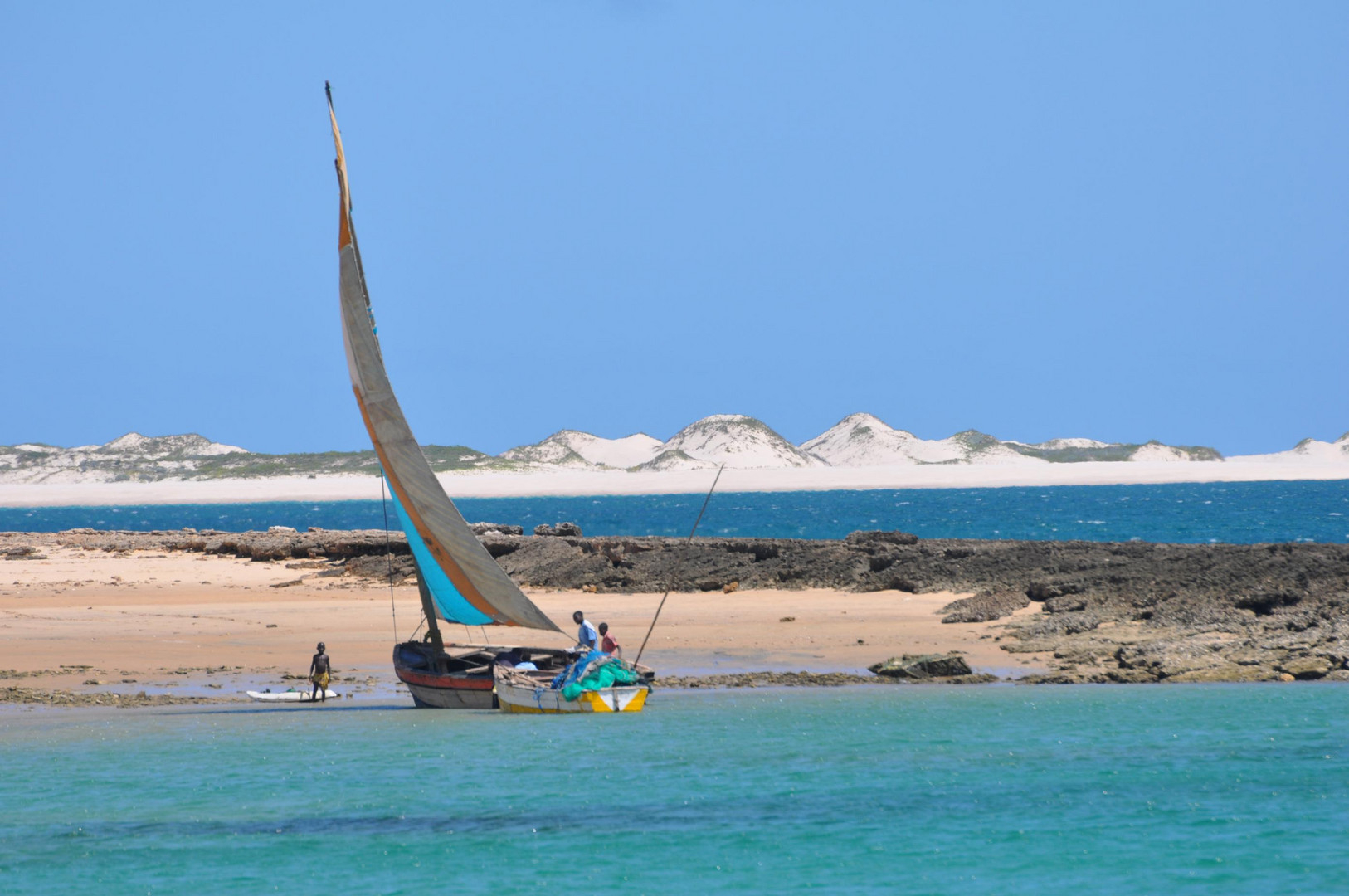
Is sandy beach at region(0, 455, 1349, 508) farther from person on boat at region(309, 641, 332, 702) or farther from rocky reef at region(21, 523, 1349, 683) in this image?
person on boat at region(309, 641, 332, 702)

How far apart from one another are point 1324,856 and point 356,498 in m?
151

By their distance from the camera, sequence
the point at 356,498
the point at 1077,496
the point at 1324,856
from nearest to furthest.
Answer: the point at 1324,856 < the point at 1077,496 < the point at 356,498

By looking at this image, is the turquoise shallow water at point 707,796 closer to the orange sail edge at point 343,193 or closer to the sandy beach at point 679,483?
the orange sail edge at point 343,193

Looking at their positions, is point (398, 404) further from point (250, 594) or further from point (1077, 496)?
point (1077, 496)

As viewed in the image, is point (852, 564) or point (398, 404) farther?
point (852, 564)

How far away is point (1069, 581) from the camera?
91.4ft

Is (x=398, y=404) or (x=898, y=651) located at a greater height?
(x=398, y=404)

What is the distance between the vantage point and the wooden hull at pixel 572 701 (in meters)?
19.1

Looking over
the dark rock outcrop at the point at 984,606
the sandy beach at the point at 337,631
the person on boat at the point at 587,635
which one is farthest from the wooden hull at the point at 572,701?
the dark rock outcrop at the point at 984,606

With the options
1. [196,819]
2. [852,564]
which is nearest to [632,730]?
[196,819]

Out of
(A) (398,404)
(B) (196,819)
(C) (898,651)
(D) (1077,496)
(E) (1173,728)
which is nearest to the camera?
(B) (196,819)

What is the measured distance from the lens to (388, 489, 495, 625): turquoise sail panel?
2070 cm

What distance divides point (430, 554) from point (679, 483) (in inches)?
6152

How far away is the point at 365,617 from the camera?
29.6 metres
